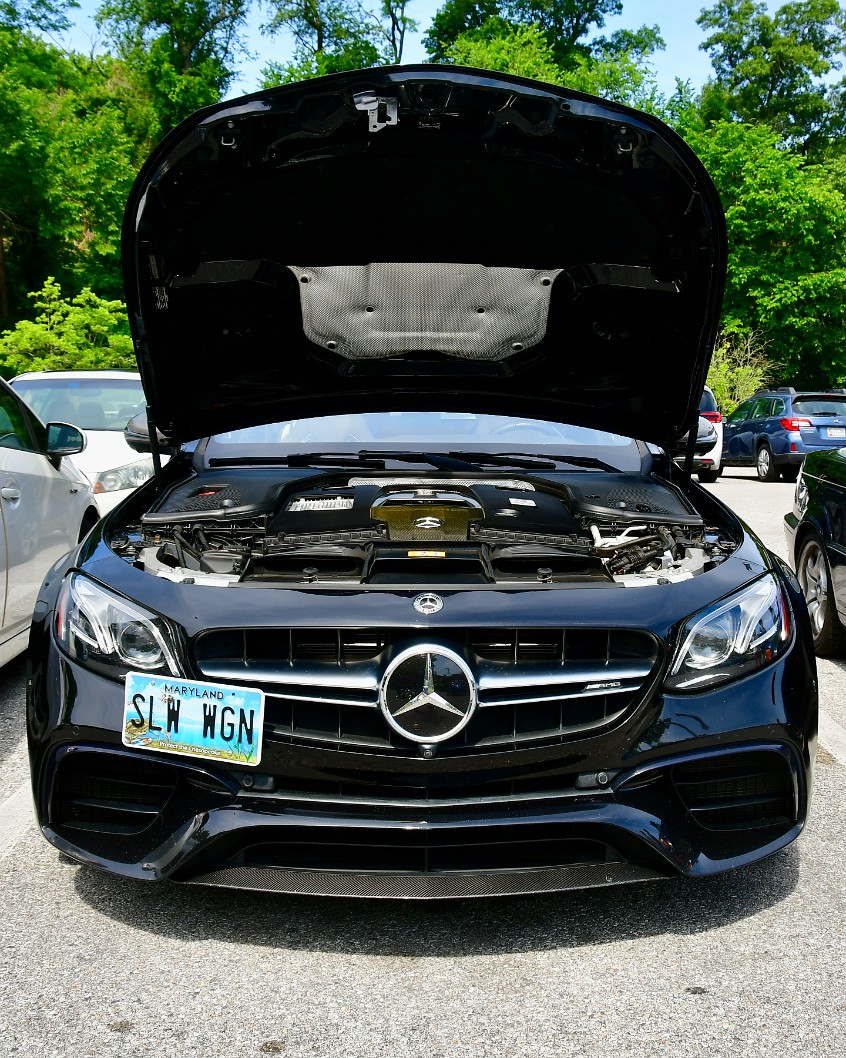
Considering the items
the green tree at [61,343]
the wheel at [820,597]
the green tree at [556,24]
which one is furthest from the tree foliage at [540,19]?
the wheel at [820,597]

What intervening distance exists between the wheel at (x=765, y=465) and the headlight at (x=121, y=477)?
42.0 feet

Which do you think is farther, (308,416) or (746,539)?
(308,416)

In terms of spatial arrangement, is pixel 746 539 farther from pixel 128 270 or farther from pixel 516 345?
pixel 128 270

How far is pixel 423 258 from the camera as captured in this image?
13.2 feet

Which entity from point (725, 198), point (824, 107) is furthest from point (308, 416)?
point (824, 107)

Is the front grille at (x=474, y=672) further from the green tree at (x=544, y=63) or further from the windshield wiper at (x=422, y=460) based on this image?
the green tree at (x=544, y=63)

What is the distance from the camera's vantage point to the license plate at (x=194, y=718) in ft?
8.54

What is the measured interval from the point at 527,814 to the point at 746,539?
1215 millimetres

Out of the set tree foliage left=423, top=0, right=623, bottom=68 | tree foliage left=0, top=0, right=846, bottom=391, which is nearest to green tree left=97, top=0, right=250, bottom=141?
tree foliage left=0, top=0, right=846, bottom=391

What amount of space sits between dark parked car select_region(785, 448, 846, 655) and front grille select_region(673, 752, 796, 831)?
2881mm

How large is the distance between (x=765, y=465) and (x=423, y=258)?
15890 mm

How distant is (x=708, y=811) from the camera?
2.72 m

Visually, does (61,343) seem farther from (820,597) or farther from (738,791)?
(738,791)

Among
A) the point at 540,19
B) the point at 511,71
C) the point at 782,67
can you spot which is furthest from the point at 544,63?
the point at 782,67
